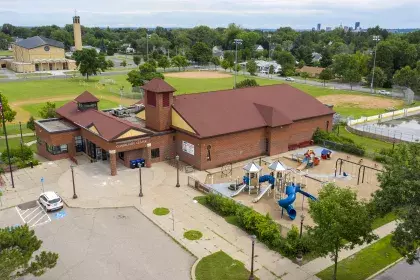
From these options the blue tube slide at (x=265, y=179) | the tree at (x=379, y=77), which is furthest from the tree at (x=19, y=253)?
the tree at (x=379, y=77)

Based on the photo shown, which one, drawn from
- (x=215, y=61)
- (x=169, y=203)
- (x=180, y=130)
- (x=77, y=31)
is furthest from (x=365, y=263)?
(x=77, y=31)

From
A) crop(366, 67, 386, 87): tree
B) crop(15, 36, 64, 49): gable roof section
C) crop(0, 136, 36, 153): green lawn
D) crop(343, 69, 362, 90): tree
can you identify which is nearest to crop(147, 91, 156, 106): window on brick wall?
crop(0, 136, 36, 153): green lawn

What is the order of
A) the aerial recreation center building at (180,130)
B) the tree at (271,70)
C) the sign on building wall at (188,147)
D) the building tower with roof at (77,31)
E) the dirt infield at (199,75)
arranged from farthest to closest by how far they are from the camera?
the building tower with roof at (77,31)
the tree at (271,70)
the dirt infield at (199,75)
the sign on building wall at (188,147)
the aerial recreation center building at (180,130)

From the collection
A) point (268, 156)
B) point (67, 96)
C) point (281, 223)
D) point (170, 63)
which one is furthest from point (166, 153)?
point (170, 63)

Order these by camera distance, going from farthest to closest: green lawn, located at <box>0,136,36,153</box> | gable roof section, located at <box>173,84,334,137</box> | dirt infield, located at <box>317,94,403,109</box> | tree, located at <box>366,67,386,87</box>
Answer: tree, located at <box>366,67,386,87</box>
dirt infield, located at <box>317,94,403,109</box>
green lawn, located at <box>0,136,36,153</box>
gable roof section, located at <box>173,84,334,137</box>

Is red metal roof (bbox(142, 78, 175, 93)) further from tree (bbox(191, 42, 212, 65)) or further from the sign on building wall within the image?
tree (bbox(191, 42, 212, 65))

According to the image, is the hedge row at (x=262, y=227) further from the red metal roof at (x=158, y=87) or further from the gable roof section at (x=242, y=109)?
the red metal roof at (x=158, y=87)
